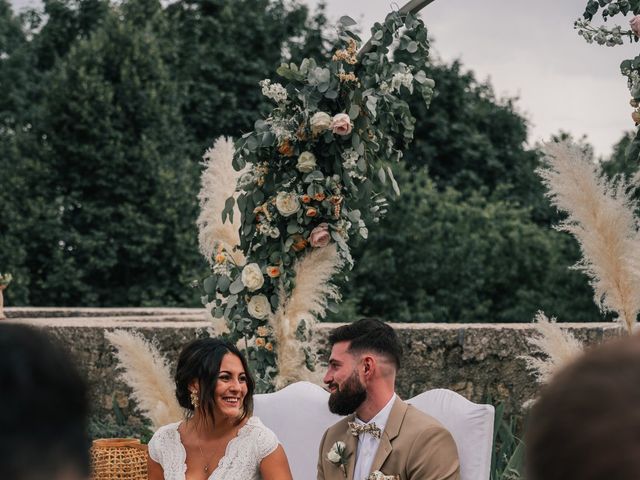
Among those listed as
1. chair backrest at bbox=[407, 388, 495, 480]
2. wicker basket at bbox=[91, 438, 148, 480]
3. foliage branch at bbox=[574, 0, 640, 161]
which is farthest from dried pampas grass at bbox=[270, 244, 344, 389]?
foliage branch at bbox=[574, 0, 640, 161]

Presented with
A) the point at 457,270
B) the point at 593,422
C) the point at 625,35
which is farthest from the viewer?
the point at 457,270

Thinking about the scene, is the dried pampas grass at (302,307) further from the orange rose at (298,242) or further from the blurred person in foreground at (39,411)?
the blurred person in foreground at (39,411)

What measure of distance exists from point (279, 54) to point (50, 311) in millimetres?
9635

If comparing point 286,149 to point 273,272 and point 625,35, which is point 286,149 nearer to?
point 273,272

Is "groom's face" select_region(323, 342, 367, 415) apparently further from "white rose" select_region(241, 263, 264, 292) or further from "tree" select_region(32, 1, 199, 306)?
"tree" select_region(32, 1, 199, 306)

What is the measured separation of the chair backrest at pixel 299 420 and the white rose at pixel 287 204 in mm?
794

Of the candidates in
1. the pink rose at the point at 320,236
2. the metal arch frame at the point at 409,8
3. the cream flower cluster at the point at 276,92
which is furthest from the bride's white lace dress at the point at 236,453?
the metal arch frame at the point at 409,8

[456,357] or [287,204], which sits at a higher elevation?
[287,204]

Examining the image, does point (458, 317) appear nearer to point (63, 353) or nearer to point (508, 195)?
point (508, 195)

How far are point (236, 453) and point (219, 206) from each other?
4.22ft

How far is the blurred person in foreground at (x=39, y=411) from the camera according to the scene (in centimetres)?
82

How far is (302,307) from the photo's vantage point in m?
4.57

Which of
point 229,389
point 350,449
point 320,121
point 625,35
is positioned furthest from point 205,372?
point 625,35

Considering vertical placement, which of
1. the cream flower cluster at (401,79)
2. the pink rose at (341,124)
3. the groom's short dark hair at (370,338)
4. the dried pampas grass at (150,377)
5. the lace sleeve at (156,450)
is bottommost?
the lace sleeve at (156,450)
